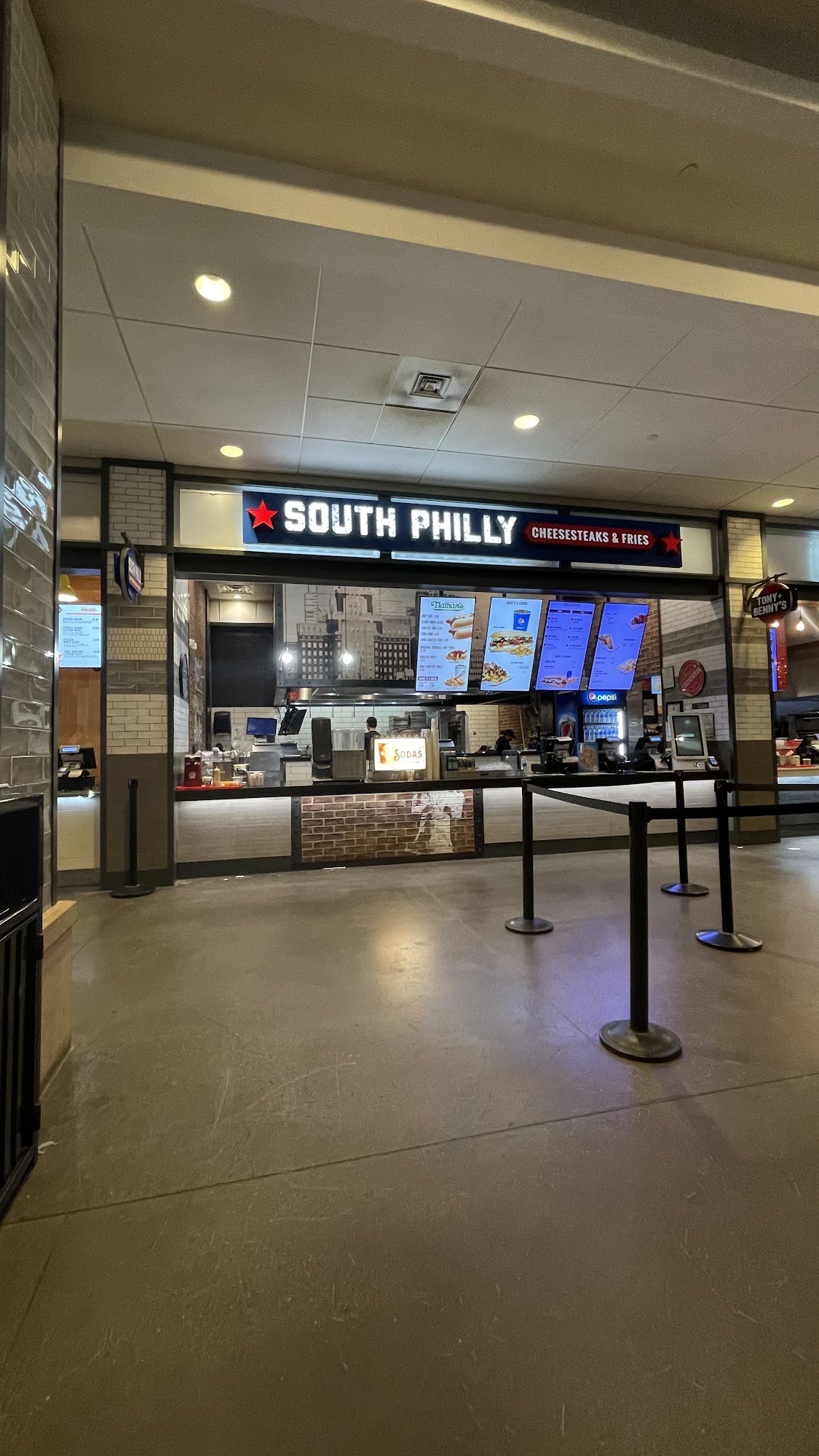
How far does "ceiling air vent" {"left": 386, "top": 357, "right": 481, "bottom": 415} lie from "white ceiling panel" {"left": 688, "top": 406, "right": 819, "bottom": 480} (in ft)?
8.19

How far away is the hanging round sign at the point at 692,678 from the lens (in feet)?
23.8

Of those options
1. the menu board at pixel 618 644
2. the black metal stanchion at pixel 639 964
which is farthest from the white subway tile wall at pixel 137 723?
the menu board at pixel 618 644

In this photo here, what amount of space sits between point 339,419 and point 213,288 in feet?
5.14

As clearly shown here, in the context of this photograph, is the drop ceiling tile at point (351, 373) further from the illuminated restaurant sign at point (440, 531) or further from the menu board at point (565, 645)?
the menu board at point (565, 645)

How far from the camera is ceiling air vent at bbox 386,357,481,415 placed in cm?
415

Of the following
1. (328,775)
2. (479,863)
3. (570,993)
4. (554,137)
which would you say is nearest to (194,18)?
(554,137)

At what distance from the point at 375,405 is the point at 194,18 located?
7.97 ft

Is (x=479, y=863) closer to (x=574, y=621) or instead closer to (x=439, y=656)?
(x=439, y=656)

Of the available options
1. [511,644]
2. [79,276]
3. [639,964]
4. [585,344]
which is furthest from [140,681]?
[639,964]

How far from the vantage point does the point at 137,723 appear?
5258 millimetres

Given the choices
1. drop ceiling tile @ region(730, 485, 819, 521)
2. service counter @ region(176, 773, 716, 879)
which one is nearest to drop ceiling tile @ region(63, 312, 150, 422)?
service counter @ region(176, 773, 716, 879)

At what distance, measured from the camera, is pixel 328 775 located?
233 inches

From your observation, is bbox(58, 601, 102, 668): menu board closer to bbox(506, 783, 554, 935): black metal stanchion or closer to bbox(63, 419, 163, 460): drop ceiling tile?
bbox(63, 419, 163, 460): drop ceiling tile

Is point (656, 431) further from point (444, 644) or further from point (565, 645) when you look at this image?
point (444, 644)
